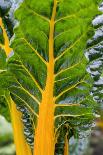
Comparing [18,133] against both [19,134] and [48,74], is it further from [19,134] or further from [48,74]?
[48,74]

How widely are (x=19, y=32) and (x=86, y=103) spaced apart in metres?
0.33

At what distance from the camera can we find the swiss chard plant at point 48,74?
133 centimetres

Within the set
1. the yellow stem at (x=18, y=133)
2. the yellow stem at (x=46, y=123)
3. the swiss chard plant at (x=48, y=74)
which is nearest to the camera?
the swiss chard plant at (x=48, y=74)

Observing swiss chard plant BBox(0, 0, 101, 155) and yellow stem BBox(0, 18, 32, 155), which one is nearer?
swiss chard plant BBox(0, 0, 101, 155)

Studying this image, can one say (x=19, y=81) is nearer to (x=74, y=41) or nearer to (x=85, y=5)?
(x=74, y=41)

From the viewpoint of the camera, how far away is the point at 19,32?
Result: 4.48 feet

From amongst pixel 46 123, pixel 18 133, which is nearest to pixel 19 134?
pixel 18 133

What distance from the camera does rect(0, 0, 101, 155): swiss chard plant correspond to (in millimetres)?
1330

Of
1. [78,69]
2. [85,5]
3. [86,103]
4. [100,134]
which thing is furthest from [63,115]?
[100,134]

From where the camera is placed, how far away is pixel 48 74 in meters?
1.47

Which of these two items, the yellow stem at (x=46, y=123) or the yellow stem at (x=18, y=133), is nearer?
the yellow stem at (x=46, y=123)

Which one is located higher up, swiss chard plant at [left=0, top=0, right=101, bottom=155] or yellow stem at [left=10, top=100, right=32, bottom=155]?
swiss chard plant at [left=0, top=0, right=101, bottom=155]

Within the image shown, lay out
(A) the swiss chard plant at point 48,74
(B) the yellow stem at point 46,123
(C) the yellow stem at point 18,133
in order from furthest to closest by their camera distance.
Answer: (C) the yellow stem at point 18,133
(B) the yellow stem at point 46,123
(A) the swiss chard plant at point 48,74

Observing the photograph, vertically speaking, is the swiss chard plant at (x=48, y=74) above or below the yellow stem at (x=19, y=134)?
above
